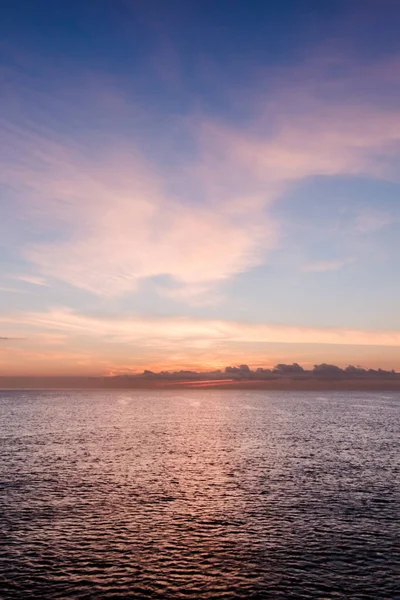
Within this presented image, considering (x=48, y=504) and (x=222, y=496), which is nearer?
(x=48, y=504)

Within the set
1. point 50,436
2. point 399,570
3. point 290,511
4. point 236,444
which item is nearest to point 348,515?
point 290,511

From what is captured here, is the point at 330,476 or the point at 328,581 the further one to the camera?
the point at 330,476

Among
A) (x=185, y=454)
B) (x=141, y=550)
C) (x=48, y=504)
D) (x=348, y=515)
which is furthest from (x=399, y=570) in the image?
(x=185, y=454)

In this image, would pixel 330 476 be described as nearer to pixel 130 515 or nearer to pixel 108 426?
pixel 130 515

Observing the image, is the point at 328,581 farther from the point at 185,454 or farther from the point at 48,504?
the point at 185,454

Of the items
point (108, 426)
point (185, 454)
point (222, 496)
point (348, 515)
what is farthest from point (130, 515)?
point (108, 426)

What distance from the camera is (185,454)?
98.1 m

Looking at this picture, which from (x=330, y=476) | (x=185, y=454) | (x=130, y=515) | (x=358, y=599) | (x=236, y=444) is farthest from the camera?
(x=236, y=444)

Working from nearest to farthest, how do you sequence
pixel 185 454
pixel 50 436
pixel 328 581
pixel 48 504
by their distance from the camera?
pixel 328 581 < pixel 48 504 < pixel 185 454 < pixel 50 436

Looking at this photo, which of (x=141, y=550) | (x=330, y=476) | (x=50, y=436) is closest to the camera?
(x=141, y=550)

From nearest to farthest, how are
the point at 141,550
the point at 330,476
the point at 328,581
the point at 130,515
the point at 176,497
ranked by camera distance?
the point at 328,581 → the point at 141,550 → the point at 130,515 → the point at 176,497 → the point at 330,476

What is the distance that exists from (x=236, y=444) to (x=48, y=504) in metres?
64.0

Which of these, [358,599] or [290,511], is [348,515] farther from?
[358,599]

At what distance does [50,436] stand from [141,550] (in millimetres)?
91869
